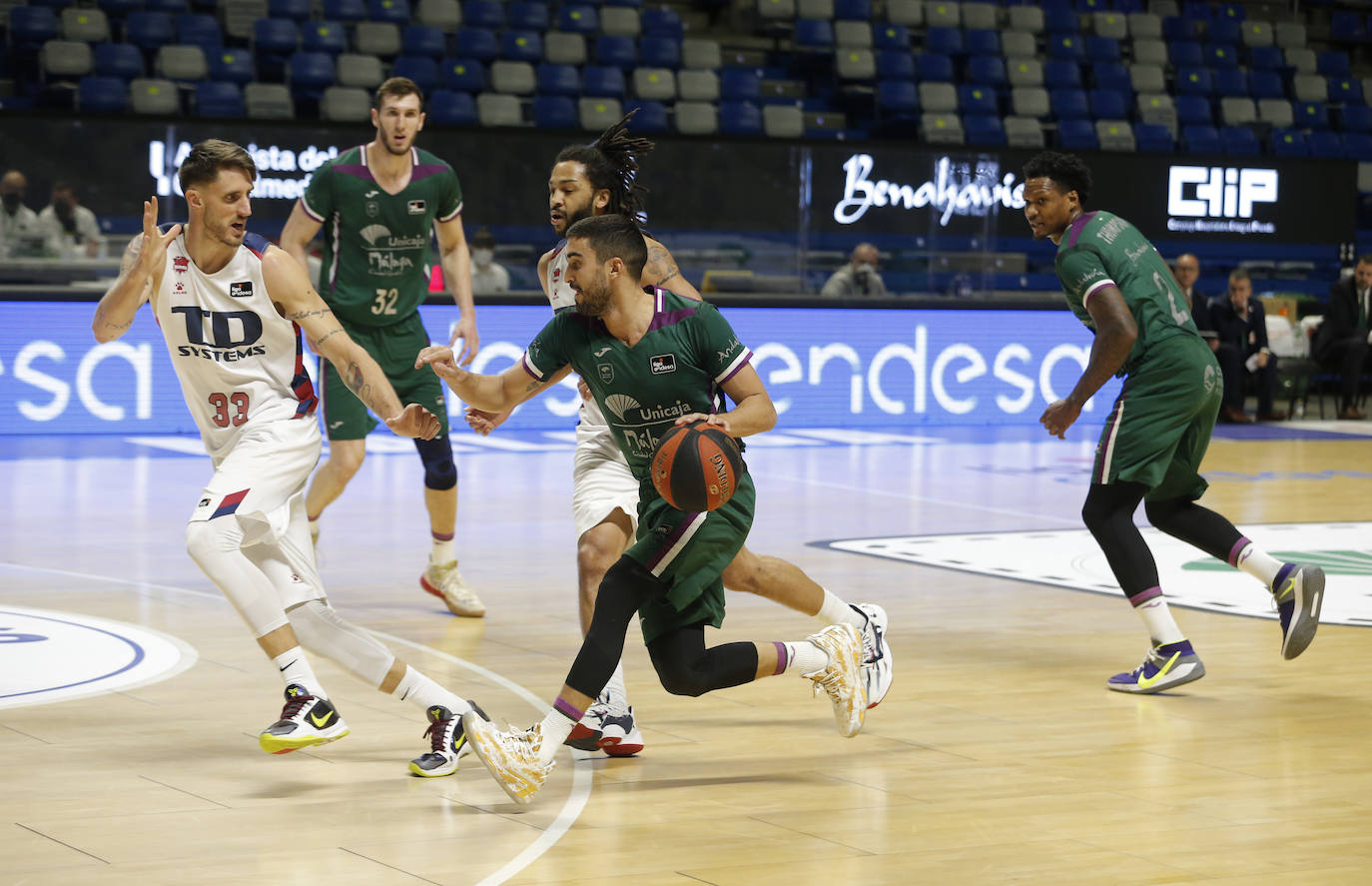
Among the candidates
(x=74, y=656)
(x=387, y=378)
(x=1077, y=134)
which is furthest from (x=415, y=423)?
(x=1077, y=134)

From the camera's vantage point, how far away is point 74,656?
625cm

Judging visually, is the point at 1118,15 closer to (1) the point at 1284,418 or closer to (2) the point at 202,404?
(1) the point at 1284,418

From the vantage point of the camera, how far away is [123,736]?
5.20 meters

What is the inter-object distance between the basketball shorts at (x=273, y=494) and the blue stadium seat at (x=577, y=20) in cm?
1462

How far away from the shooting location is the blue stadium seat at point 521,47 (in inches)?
733

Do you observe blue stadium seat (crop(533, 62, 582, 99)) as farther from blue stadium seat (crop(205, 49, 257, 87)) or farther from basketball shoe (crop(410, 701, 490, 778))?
basketball shoe (crop(410, 701, 490, 778))

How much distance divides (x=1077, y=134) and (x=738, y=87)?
4142mm

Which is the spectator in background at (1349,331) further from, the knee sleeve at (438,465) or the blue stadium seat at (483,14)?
the knee sleeve at (438,465)

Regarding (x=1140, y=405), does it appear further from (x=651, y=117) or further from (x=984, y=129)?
(x=984, y=129)

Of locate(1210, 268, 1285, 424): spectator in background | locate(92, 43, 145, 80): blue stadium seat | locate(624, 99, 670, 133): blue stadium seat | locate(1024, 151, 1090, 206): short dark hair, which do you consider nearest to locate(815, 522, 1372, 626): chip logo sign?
locate(1024, 151, 1090, 206): short dark hair

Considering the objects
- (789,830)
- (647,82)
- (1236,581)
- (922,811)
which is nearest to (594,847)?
(789,830)

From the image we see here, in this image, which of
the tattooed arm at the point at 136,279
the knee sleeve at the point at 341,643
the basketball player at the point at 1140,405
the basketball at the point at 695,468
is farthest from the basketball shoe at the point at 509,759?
the basketball player at the point at 1140,405

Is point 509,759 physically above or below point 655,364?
below

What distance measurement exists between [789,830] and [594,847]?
0.50m
